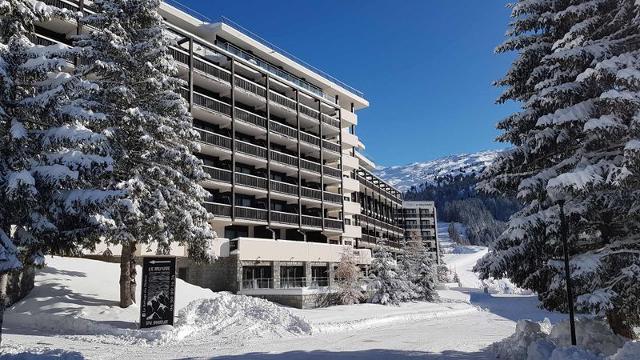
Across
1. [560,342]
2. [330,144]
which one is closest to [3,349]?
[560,342]

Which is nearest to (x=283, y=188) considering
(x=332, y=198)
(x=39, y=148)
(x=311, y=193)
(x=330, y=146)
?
(x=311, y=193)

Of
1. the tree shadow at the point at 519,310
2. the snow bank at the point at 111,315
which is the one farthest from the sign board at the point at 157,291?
the tree shadow at the point at 519,310

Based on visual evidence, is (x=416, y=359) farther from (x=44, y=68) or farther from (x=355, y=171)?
(x=355, y=171)

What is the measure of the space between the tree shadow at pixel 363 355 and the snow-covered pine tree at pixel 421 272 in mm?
31788

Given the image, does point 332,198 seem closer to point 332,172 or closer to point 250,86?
point 332,172

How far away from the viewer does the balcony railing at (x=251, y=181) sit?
136ft

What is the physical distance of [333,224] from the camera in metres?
52.1

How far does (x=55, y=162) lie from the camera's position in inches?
604

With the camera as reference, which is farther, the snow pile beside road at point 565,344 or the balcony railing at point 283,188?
the balcony railing at point 283,188

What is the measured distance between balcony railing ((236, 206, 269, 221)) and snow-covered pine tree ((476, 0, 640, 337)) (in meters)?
27.7

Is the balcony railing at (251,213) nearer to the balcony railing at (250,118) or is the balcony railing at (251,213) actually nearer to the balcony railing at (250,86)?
the balcony railing at (250,118)

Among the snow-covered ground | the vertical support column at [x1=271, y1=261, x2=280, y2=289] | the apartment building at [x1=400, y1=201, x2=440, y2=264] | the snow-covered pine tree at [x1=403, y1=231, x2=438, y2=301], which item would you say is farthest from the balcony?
the apartment building at [x1=400, y1=201, x2=440, y2=264]

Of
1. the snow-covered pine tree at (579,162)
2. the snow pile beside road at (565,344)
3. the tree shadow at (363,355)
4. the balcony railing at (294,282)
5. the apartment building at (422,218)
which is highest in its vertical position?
the apartment building at (422,218)

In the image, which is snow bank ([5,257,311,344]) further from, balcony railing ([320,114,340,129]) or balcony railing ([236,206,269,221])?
balcony railing ([320,114,340,129])
